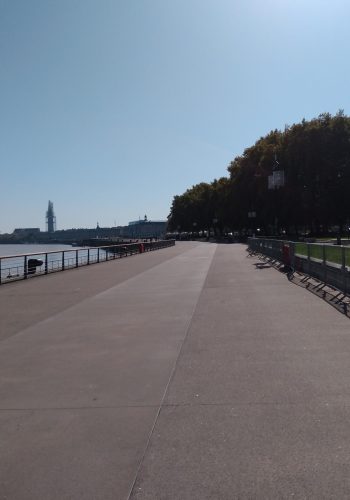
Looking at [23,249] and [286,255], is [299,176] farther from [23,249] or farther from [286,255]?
[286,255]

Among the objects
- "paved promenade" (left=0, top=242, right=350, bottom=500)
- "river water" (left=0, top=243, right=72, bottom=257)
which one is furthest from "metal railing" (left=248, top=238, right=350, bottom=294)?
"river water" (left=0, top=243, right=72, bottom=257)

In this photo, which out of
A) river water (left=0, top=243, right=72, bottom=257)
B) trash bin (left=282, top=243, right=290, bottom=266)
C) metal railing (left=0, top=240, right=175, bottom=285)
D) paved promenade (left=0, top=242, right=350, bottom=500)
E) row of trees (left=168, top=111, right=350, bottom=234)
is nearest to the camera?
paved promenade (left=0, top=242, right=350, bottom=500)

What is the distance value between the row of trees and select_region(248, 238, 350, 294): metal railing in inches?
754

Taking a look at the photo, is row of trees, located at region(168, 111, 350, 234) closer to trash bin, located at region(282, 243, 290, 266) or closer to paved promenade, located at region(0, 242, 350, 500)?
trash bin, located at region(282, 243, 290, 266)

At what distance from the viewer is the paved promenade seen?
4.28m

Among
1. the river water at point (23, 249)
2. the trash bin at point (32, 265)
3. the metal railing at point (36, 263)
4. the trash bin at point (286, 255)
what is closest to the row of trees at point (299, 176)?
the metal railing at point (36, 263)

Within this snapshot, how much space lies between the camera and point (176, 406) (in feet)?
19.9

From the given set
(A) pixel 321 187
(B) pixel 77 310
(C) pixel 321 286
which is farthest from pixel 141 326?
(A) pixel 321 187

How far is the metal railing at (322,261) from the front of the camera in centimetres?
1535

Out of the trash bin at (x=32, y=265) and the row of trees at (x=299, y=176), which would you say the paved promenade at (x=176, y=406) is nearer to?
the trash bin at (x=32, y=265)

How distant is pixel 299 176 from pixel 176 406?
58.8m

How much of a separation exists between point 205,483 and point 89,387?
9.69 feet

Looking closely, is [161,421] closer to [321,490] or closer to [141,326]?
[321,490]

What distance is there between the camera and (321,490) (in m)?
4.07
